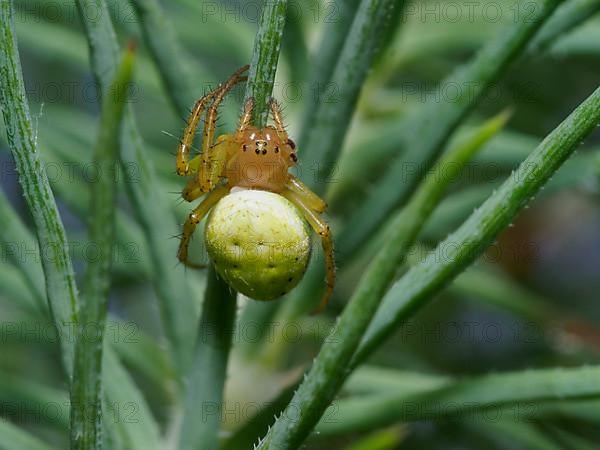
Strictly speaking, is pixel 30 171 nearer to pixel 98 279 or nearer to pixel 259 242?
pixel 98 279

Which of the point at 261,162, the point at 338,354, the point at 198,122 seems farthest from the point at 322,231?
the point at 338,354

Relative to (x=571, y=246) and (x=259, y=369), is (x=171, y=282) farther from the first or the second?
(x=571, y=246)

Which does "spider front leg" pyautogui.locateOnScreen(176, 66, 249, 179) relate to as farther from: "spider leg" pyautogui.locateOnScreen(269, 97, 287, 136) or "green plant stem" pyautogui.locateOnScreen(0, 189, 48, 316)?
"green plant stem" pyautogui.locateOnScreen(0, 189, 48, 316)

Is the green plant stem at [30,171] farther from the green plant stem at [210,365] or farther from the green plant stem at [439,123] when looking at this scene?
the green plant stem at [439,123]

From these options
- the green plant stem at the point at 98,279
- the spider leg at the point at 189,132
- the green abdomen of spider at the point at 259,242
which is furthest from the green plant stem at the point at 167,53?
the green plant stem at the point at 98,279

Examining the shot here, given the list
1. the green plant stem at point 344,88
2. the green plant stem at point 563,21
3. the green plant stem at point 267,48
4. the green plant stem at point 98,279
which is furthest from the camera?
the green plant stem at point 563,21
